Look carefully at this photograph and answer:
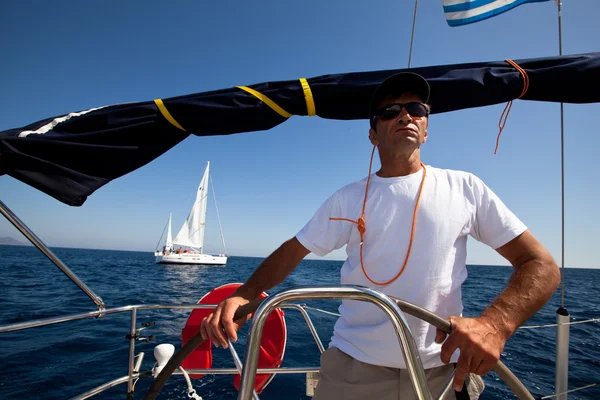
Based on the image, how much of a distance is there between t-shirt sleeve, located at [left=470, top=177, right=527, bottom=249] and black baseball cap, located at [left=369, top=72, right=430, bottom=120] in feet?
1.57

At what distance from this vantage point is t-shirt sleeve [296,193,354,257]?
137 centimetres

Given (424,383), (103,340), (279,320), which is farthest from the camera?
(103,340)

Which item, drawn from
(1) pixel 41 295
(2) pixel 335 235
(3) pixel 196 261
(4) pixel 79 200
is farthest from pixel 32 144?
(3) pixel 196 261

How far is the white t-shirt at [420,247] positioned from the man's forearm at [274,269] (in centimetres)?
8

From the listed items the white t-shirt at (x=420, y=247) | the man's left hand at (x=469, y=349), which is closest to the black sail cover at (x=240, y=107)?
the white t-shirt at (x=420, y=247)

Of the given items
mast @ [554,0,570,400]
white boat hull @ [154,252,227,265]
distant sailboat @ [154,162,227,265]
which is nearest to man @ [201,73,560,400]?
mast @ [554,0,570,400]

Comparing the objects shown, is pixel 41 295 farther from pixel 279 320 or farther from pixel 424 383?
pixel 424 383

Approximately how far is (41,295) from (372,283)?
42.8ft

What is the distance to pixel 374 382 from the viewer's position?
1.13m

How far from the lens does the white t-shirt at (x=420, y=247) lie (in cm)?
113

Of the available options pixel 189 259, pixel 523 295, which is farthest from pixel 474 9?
pixel 189 259

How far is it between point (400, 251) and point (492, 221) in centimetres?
Answer: 37

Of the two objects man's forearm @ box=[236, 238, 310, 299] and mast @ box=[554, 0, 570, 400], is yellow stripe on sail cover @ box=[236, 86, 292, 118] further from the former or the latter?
mast @ box=[554, 0, 570, 400]

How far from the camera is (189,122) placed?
1.49 metres
